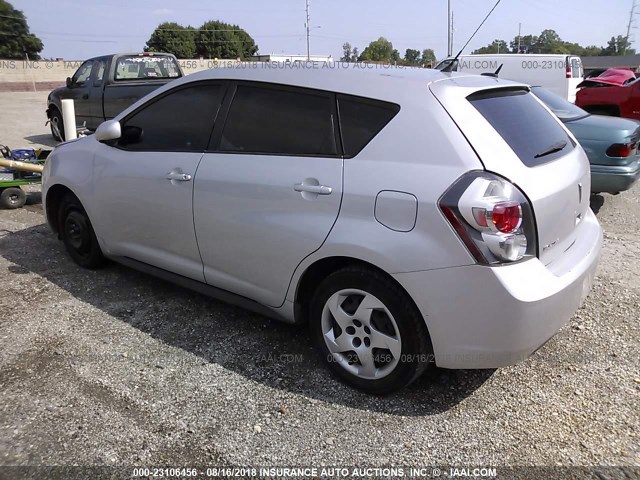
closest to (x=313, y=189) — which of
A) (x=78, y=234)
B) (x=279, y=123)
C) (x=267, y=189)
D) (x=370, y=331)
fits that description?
(x=267, y=189)

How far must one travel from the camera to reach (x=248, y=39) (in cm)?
9919

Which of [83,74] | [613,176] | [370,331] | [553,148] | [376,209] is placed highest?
[83,74]

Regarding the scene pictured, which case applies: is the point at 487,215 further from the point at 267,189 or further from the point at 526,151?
the point at 267,189

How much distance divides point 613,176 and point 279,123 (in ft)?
14.5

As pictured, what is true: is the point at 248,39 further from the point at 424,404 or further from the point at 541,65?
the point at 424,404

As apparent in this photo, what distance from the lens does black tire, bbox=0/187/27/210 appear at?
6.53 metres

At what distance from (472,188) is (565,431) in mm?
1327

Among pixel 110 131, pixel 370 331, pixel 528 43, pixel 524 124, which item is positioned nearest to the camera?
pixel 370 331

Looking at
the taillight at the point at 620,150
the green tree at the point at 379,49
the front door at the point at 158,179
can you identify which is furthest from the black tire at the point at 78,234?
the green tree at the point at 379,49

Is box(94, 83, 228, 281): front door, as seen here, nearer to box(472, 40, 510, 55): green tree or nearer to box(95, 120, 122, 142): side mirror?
box(95, 120, 122, 142): side mirror

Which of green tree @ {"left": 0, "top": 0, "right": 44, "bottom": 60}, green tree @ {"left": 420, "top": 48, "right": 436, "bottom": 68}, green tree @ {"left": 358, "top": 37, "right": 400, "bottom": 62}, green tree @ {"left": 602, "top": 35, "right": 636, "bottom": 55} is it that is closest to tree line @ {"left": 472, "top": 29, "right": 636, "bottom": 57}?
green tree @ {"left": 602, "top": 35, "right": 636, "bottom": 55}

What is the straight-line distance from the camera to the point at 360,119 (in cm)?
275

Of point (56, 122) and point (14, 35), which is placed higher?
point (14, 35)

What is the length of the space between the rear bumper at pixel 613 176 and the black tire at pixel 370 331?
422 cm
